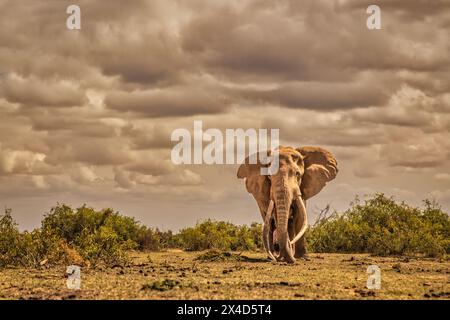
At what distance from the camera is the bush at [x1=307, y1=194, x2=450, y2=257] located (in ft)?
107

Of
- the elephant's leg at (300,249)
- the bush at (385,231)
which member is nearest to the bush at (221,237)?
the bush at (385,231)

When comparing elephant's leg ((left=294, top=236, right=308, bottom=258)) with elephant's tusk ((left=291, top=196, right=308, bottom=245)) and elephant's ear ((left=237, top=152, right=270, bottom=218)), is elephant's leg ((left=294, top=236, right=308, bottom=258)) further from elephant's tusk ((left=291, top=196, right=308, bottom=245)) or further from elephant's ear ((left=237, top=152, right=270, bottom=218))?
elephant's ear ((left=237, top=152, right=270, bottom=218))

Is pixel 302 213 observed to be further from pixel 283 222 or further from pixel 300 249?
pixel 300 249

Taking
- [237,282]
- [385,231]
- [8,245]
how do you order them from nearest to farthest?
[237,282]
[8,245]
[385,231]

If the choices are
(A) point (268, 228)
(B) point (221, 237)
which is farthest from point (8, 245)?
(B) point (221, 237)

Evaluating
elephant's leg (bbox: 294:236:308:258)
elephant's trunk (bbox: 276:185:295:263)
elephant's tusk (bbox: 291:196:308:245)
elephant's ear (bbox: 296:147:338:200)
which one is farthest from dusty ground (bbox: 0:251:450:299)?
elephant's ear (bbox: 296:147:338:200)

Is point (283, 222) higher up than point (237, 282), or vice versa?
point (283, 222)

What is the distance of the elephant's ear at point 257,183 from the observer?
91.9 ft

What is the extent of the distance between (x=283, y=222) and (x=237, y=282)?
7276 millimetres

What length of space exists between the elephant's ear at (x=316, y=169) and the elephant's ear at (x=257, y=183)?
1573mm

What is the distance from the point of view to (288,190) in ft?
85.3

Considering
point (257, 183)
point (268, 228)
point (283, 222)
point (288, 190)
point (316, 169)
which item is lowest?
point (268, 228)

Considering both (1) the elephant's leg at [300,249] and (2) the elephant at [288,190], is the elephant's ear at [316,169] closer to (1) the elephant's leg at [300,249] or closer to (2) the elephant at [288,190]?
(2) the elephant at [288,190]
